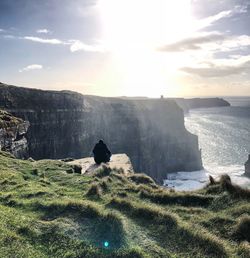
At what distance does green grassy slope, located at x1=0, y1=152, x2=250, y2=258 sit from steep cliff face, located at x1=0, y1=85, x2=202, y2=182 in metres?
58.5

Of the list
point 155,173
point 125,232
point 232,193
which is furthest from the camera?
point 155,173

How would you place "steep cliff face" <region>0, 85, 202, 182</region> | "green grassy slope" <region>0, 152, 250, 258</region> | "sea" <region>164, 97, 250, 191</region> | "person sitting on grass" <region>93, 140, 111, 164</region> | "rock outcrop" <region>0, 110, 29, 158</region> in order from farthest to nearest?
"sea" <region>164, 97, 250, 191</region>
"steep cliff face" <region>0, 85, 202, 182</region>
"rock outcrop" <region>0, 110, 29, 158</region>
"person sitting on grass" <region>93, 140, 111, 164</region>
"green grassy slope" <region>0, 152, 250, 258</region>

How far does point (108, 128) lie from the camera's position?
108m

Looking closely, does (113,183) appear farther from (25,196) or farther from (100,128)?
(100,128)

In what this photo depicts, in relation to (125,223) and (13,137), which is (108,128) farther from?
(125,223)

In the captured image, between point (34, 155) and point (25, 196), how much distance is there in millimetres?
58832

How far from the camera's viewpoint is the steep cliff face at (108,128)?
7675 cm

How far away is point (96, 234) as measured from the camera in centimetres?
1149

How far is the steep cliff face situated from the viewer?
76750 millimetres

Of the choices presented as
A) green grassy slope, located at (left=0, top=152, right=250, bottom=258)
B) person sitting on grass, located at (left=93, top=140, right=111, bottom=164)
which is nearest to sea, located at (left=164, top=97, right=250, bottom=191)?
person sitting on grass, located at (left=93, top=140, right=111, bottom=164)

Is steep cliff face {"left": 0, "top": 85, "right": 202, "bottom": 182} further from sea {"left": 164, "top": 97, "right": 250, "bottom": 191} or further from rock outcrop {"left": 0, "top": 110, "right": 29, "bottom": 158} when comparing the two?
rock outcrop {"left": 0, "top": 110, "right": 29, "bottom": 158}

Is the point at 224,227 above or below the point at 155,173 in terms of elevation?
above

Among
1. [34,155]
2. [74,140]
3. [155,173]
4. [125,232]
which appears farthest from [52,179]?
[155,173]

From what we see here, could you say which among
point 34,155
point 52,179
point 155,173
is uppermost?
point 52,179
